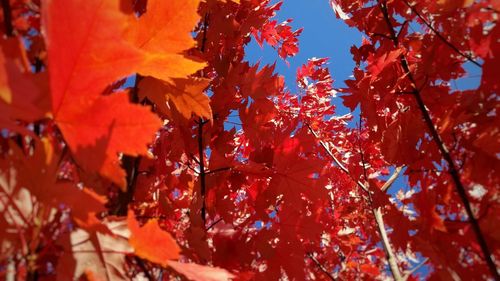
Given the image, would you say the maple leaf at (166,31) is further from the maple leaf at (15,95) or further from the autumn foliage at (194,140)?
the maple leaf at (15,95)

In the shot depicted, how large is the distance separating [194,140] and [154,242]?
3.19ft

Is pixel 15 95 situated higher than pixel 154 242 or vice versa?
pixel 15 95

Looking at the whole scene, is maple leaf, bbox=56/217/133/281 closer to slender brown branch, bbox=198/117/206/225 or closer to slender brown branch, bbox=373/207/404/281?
slender brown branch, bbox=198/117/206/225

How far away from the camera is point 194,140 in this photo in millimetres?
1667

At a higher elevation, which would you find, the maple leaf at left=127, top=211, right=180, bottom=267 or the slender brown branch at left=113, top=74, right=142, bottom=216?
the slender brown branch at left=113, top=74, right=142, bottom=216

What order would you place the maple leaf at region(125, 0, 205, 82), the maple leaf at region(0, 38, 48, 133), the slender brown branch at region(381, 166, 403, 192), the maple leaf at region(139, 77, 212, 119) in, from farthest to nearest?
the slender brown branch at region(381, 166, 403, 192)
the maple leaf at region(139, 77, 212, 119)
the maple leaf at region(125, 0, 205, 82)
the maple leaf at region(0, 38, 48, 133)

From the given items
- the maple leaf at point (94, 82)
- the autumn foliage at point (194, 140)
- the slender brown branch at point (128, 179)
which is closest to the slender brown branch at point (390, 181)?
the autumn foliage at point (194, 140)

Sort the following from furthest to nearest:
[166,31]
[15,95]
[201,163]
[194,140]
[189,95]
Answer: [194,140] < [201,163] < [189,95] < [166,31] < [15,95]

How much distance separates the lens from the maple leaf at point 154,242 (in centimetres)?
71

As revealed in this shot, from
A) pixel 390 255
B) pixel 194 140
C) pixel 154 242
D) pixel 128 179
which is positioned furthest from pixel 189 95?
pixel 390 255

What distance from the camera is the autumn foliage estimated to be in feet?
1.95

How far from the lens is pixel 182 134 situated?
163 centimetres

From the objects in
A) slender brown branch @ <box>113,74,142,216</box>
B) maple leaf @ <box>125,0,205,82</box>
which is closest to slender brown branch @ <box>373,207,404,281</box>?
slender brown branch @ <box>113,74,142,216</box>

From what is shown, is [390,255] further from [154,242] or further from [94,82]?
[94,82]
